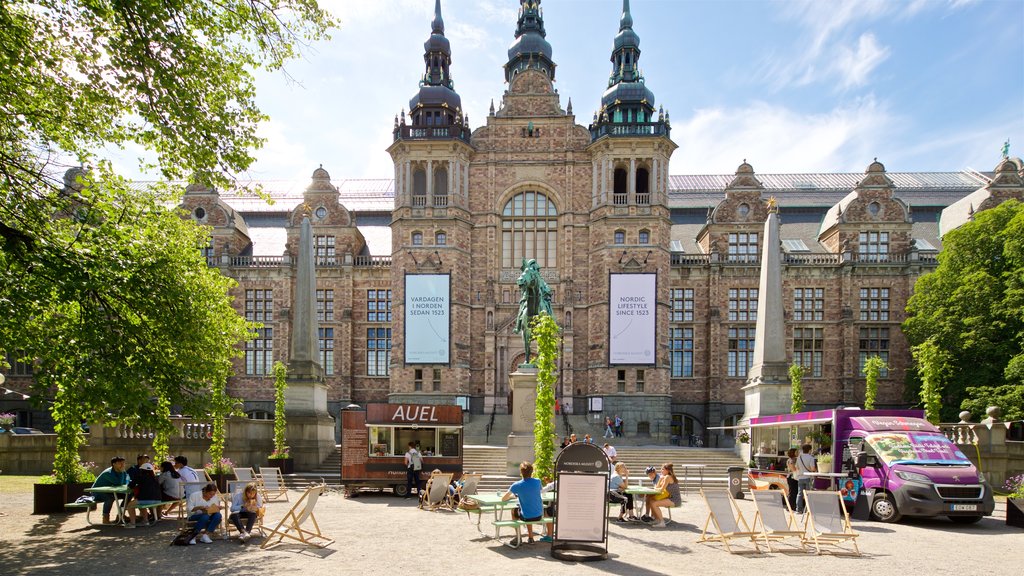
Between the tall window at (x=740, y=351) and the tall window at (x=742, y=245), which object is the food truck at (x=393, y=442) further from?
the tall window at (x=742, y=245)

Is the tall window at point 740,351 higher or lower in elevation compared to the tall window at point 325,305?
lower

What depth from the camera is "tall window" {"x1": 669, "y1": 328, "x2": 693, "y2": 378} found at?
40.7 meters

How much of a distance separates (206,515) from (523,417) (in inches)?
533

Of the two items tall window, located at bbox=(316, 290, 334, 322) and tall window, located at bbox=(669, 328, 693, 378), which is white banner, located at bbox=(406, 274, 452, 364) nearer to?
tall window, located at bbox=(316, 290, 334, 322)

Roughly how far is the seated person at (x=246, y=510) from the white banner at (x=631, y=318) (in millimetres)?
26659

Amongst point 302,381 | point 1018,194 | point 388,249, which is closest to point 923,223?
point 1018,194

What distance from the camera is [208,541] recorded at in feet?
39.5

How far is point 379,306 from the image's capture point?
41500 mm

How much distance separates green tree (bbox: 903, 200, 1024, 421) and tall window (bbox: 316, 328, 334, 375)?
2912 cm

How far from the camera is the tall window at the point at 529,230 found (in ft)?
131

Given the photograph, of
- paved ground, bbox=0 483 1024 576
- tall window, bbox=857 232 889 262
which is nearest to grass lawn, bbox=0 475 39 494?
paved ground, bbox=0 483 1024 576

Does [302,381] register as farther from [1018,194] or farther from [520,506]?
[1018,194]

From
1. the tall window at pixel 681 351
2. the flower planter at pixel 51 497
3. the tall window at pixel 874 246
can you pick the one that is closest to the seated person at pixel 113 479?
the flower planter at pixel 51 497

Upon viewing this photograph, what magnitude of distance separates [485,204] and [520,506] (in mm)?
29109
